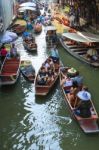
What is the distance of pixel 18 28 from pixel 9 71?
1595 centimetres

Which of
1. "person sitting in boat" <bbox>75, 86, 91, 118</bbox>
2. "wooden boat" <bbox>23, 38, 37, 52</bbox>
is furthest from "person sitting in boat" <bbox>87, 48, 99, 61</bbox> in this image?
"person sitting in boat" <bbox>75, 86, 91, 118</bbox>

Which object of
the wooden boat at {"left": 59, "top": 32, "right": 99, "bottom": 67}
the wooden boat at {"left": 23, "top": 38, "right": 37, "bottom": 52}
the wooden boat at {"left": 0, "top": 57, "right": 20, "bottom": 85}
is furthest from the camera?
the wooden boat at {"left": 23, "top": 38, "right": 37, "bottom": 52}

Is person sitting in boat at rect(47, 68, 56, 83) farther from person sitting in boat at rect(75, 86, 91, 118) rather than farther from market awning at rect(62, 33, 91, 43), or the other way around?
market awning at rect(62, 33, 91, 43)

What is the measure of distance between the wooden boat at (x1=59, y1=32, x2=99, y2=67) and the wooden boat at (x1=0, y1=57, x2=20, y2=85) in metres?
5.18

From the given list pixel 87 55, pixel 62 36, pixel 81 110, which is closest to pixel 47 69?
pixel 87 55

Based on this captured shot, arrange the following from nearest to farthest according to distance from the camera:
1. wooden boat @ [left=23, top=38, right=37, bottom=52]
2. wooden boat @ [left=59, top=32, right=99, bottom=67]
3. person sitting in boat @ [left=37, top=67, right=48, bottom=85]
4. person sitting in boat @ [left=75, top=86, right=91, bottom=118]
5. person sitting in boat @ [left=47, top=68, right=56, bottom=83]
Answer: person sitting in boat @ [left=75, top=86, right=91, bottom=118]
person sitting in boat @ [left=37, top=67, right=48, bottom=85]
person sitting in boat @ [left=47, top=68, right=56, bottom=83]
wooden boat @ [left=59, top=32, right=99, bottom=67]
wooden boat @ [left=23, top=38, right=37, bottom=52]

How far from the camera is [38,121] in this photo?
18.2 m

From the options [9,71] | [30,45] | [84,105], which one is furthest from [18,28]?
[84,105]

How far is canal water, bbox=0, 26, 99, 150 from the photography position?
16109mm

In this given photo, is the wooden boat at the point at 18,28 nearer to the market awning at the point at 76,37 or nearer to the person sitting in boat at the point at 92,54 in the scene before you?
the market awning at the point at 76,37

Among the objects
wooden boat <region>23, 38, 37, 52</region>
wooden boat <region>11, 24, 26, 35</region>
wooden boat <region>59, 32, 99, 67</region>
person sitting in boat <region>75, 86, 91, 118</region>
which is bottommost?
wooden boat <region>11, 24, 26, 35</region>

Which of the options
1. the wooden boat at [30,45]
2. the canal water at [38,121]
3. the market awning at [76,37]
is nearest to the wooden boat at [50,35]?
the wooden boat at [30,45]

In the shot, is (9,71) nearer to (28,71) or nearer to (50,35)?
(28,71)

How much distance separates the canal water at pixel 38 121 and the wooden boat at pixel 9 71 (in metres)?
0.49
